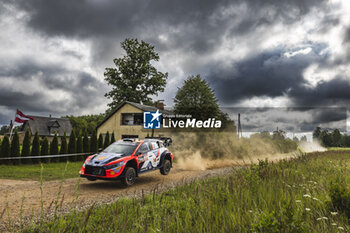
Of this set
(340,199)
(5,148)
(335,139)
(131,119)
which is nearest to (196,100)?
(131,119)

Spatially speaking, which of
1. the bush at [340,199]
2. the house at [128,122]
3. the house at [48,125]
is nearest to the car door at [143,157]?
the bush at [340,199]

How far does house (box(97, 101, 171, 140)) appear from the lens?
3722 centimetres

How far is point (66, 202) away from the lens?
7.39 meters

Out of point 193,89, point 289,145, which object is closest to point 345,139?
point 289,145

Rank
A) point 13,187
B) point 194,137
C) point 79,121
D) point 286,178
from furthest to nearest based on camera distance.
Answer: point 79,121 < point 194,137 < point 13,187 < point 286,178

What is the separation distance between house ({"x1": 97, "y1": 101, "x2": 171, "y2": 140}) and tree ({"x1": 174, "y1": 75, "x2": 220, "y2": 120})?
6.81m

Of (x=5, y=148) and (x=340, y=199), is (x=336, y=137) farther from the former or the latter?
(x=340, y=199)

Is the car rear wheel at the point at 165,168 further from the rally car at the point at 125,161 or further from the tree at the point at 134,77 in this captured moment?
the tree at the point at 134,77

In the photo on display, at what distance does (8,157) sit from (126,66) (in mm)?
30865

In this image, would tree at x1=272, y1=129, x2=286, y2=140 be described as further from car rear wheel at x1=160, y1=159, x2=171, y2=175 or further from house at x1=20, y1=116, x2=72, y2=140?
house at x1=20, y1=116, x2=72, y2=140

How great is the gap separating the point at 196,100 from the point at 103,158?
25647 mm

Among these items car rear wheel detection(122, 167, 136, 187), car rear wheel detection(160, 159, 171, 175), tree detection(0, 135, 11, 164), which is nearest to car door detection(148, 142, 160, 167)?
car rear wheel detection(160, 159, 171, 175)

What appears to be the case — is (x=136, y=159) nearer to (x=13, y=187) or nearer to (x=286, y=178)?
(x=13, y=187)

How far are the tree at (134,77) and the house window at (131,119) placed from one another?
6.35 m
